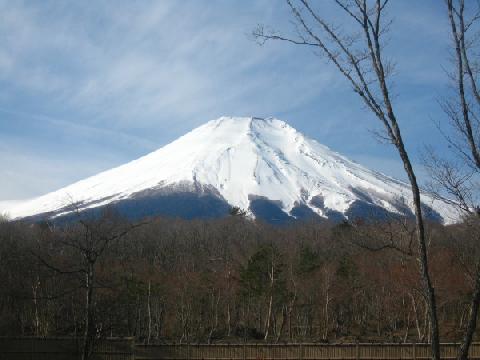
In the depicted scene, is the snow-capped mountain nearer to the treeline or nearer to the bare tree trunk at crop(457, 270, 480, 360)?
the treeline

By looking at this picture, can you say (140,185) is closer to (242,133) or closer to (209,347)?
(242,133)

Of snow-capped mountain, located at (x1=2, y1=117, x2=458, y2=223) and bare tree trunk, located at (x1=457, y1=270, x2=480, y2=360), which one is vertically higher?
snow-capped mountain, located at (x1=2, y1=117, x2=458, y2=223)

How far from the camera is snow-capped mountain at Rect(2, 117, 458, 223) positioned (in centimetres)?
12150

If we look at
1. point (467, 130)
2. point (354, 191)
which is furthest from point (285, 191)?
point (467, 130)

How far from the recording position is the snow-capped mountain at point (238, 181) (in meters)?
Answer: 122

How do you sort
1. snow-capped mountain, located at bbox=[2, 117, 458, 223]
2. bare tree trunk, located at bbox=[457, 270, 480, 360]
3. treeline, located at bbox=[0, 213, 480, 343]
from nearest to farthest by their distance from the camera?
1. bare tree trunk, located at bbox=[457, 270, 480, 360]
2. treeline, located at bbox=[0, 213, 480, 343]
3. snow-capped mountain, located at bbox=[2, 117, 458, 223]

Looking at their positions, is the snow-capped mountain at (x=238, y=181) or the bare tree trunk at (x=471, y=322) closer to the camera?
the bare tree trunk at (x=471, y=322)

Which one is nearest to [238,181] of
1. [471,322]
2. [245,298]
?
[245,298]

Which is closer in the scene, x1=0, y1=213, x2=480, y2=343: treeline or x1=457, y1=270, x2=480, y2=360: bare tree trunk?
x1=457, y1=270, x2=480, y2=360: bare tree trunk

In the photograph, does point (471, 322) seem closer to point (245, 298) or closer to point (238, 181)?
point (245, 298)

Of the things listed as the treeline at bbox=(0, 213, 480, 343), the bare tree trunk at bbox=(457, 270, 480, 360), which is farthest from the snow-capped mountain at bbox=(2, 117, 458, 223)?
the bare tree trunk at bbox=(457, 270, 480, 360)

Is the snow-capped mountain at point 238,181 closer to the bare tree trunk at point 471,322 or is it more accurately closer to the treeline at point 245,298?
the treeline at point 245,298

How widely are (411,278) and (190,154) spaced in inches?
5029

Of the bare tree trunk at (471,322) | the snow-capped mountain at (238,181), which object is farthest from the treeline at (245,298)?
the snow-capped mountain at (238,181)
